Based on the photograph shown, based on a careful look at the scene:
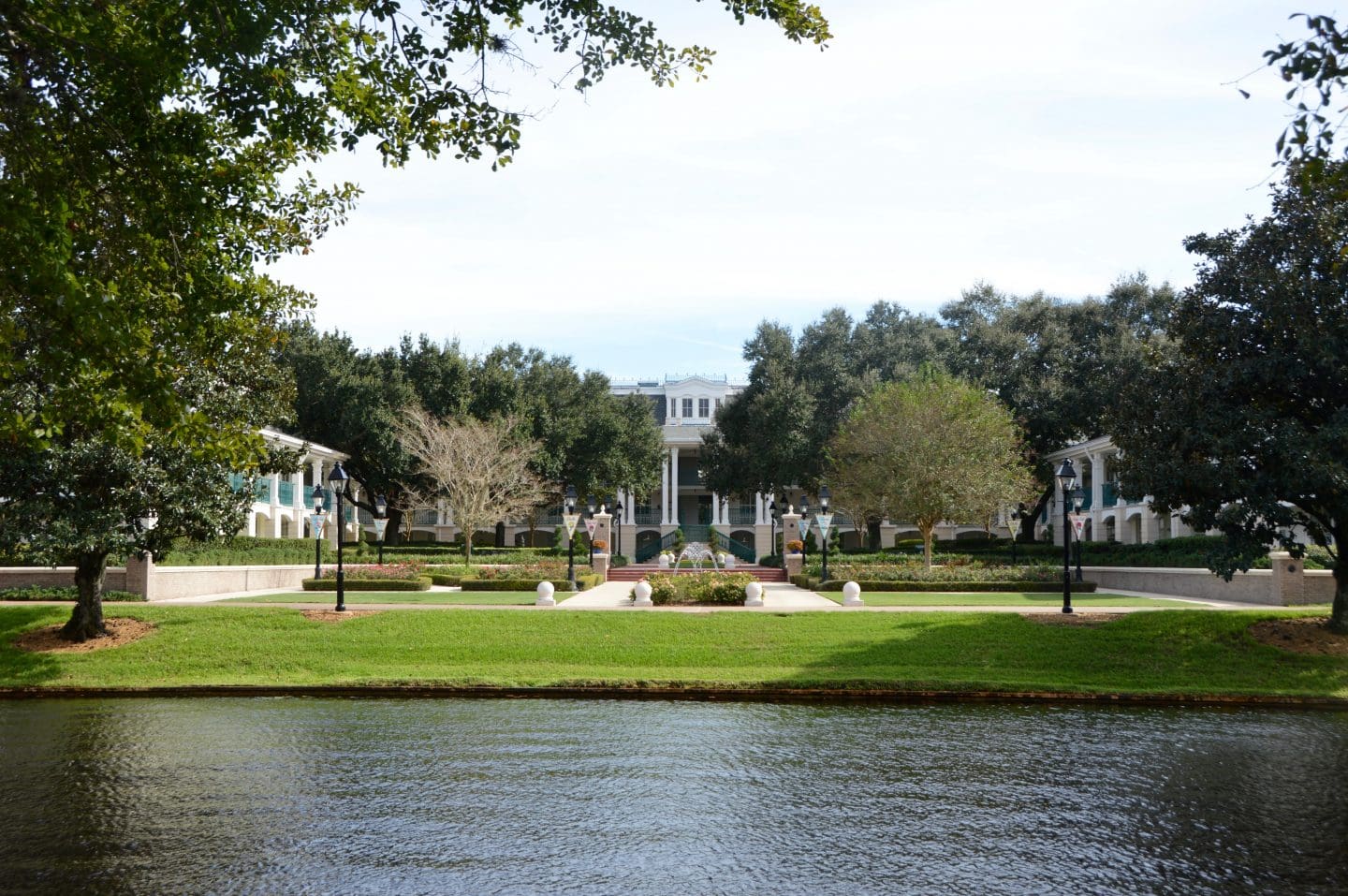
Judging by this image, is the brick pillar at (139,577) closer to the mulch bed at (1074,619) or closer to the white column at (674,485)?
the mulch bed at (1074,619)

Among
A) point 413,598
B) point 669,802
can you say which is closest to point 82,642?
point 413,598

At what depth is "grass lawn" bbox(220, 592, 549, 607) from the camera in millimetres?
24578

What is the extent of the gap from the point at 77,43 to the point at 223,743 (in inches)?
287

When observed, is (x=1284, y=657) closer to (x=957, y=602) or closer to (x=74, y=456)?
(x=957, y=602)

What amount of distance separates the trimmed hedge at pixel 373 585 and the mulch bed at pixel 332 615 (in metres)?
8.81

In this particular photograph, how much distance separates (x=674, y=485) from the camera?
62.7m

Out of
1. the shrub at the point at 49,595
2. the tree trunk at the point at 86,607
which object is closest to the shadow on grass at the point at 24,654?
the tree trunk at the point at 86,607

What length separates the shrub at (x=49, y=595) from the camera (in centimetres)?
2255

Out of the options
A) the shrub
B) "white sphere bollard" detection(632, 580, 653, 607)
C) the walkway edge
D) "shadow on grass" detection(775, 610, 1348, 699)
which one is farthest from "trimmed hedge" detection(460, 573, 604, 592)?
the walkway edge

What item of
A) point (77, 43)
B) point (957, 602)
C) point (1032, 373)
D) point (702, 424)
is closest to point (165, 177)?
point (77, 43)

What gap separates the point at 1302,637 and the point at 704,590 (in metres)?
11.9

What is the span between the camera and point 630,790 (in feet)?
31.4

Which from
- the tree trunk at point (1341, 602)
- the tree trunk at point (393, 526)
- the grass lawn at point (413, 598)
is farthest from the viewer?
the tree trunk at point (393, 526)

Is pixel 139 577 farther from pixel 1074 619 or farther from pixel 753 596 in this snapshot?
pixel 1074 619
